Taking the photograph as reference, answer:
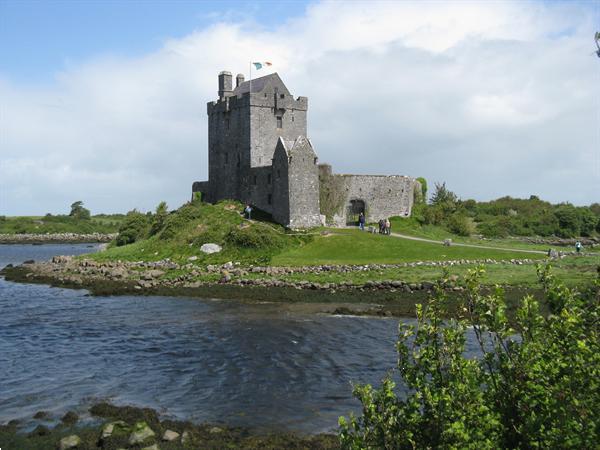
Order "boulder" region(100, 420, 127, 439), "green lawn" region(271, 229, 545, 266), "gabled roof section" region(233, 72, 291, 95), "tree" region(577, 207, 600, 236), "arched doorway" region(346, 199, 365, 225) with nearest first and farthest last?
"boulder" region(100, 420, 127, 439) → "green lawn" region(271, 229, 545, 266) → "arched doorway" region(346, 199, 365, 225) → "gabled roof section" region(233, 72, 291, 95) → "tree" region(577, 207, 600, 236)

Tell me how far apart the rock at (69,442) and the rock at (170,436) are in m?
1.75

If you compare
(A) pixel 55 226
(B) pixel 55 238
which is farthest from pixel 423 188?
(A) pixel 55 226

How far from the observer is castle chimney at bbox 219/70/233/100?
53594mm

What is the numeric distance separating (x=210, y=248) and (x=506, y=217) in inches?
1425

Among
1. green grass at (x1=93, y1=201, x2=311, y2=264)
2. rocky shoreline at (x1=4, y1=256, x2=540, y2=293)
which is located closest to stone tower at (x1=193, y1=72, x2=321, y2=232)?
green grass at (x1=93, y1=201, x2=311, y2=264)

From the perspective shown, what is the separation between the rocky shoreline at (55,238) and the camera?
105m

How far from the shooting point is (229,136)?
52.5 meters

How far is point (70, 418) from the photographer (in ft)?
47.3

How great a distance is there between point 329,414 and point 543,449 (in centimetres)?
809

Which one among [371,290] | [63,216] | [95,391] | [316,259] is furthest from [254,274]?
[63,216]

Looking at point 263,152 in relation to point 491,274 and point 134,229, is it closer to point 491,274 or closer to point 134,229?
point 134,229

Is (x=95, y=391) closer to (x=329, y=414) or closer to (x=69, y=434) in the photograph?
(x=69, y=434)

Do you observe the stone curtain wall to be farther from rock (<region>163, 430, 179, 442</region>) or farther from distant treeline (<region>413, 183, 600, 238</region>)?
rock (<region>163, 430, 179, 442</region>)

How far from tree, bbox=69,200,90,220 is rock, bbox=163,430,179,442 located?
437 feet
